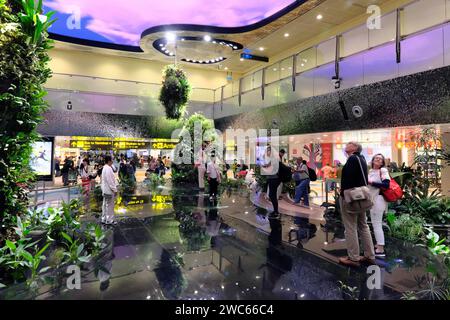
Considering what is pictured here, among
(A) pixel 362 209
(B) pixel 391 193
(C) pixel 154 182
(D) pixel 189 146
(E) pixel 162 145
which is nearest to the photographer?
(A) pixel 362 209

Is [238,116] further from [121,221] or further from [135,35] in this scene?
[121,221]

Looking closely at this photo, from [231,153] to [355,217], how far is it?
11856 mm

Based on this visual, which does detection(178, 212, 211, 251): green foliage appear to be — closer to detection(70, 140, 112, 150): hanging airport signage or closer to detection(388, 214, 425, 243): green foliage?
detection(388, 214, 425, 243): green foliage

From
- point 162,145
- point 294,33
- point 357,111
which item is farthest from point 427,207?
point 162,145

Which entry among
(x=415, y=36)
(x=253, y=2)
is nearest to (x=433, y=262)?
(x=415, y=36)

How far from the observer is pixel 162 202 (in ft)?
26.0

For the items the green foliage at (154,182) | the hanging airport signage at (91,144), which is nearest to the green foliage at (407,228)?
the green foliage at (154,182)

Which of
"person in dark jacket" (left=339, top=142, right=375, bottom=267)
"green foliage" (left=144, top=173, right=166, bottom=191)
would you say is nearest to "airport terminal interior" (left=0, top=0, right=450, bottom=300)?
"person in dark jacket" (left=339, top=142, right=375, bottom=267)

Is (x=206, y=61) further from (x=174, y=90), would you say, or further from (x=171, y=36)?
(x=174, y=90)

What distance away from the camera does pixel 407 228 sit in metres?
4.56

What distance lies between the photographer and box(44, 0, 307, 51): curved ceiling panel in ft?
34.3

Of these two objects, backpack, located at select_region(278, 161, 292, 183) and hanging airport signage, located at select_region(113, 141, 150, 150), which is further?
hanging airport signage, located at select_region(113, 141, 150, 150)

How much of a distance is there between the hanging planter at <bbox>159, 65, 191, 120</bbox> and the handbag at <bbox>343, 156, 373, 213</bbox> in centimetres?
800

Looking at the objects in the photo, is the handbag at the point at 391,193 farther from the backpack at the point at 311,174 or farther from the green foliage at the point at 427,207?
the backpack at the point at 311,174
